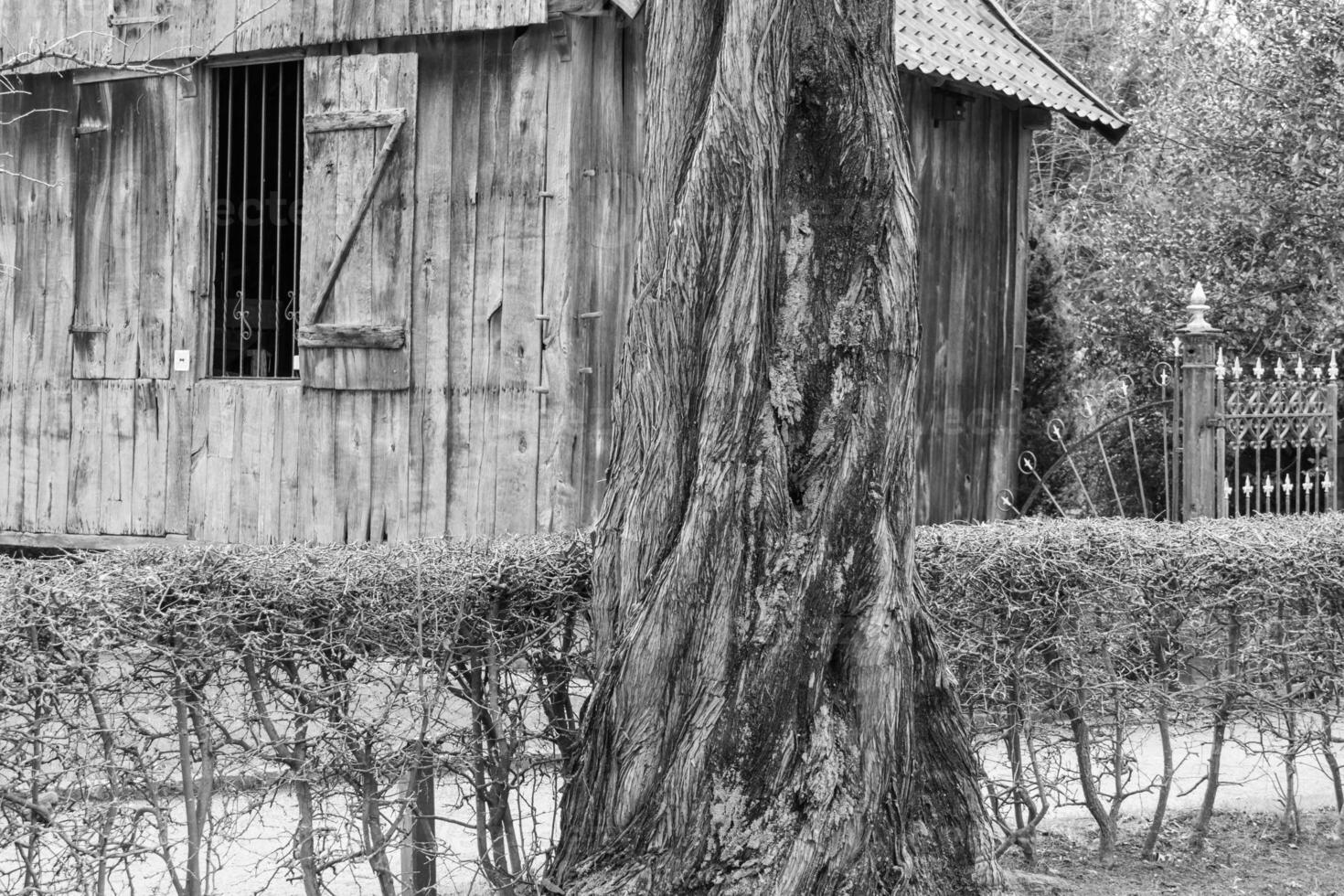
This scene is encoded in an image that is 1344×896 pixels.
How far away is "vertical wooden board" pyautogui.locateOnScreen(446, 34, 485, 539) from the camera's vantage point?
26.8 ft

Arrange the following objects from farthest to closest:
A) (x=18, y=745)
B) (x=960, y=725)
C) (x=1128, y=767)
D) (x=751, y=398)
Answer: (x=1128, y=767), (x=960, y=725), (x=751, y=398), (x=18, y=745)

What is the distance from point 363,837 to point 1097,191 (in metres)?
20.1

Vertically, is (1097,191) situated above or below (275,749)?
above

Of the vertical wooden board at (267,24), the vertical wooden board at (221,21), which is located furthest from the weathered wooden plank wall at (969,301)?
the vertical wooden board at (221,21)

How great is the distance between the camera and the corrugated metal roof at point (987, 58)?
31.3 ft

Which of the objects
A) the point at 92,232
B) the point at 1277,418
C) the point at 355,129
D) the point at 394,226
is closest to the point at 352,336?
the point at 394,226

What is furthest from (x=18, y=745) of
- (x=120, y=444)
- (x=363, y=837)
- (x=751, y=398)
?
(x=120, y=444)

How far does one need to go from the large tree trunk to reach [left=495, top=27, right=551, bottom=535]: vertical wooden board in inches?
143

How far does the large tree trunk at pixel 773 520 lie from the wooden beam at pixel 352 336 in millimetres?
4115

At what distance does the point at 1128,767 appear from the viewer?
231 inches

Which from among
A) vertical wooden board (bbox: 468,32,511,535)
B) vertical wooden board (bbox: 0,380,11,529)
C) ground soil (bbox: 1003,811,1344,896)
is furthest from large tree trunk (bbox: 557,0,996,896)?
vertical wooden board (bbox: 0,380,11,529)

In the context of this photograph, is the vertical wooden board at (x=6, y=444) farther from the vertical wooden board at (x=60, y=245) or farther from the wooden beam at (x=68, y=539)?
the vertical wooden board at (x=60, y=245)

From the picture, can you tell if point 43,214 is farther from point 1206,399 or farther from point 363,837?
point 1206,399

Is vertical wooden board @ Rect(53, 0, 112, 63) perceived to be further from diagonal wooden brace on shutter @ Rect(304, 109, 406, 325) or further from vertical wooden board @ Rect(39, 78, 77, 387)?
diagonal wooden brace on shutter @ Rect(304, 109, 406, 325)
